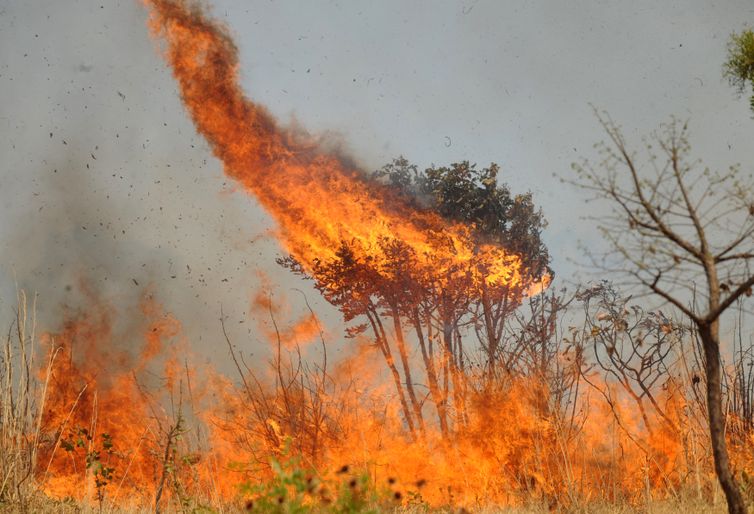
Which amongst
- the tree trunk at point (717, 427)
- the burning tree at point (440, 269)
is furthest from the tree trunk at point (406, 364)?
the tree trunk at point (717, 427)

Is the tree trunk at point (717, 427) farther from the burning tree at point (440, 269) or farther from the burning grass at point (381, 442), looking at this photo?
the burning tree at point (440, 269)

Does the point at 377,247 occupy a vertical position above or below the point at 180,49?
below

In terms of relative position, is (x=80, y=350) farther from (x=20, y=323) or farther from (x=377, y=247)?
(x=20, y=323)

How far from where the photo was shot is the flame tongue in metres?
16.4

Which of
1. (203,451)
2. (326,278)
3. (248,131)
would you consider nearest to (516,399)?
(203,451)

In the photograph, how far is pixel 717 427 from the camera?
5.59 meters

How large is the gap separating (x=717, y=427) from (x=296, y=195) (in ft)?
42.2

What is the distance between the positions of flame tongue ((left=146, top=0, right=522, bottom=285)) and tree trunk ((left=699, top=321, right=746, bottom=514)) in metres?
10.4

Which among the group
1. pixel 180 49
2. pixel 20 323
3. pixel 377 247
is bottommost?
pixel 20 323

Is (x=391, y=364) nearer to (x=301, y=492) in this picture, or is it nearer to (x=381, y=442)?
(x=381, y=442)

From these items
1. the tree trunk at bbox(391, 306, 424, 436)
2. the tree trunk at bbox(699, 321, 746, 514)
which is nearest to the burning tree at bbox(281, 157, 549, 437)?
the tree trunk at bbox(391, 306, 424, 436)

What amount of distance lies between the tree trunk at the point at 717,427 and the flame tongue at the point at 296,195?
10385 millimetres

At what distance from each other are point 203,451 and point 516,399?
566 cm

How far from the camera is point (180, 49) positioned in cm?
1652
